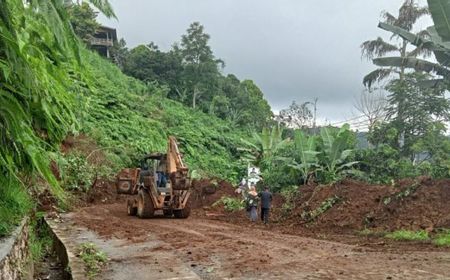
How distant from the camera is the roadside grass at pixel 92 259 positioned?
707 cm

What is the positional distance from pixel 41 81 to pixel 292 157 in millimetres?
17692

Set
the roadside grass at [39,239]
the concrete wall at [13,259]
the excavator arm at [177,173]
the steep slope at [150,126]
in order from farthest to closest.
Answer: the steep slope at [150,126] → the excavator arm at [177,173] → the roadside grass at [39,239] → the concrete wall at [13,259]

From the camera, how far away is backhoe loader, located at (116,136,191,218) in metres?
14.4

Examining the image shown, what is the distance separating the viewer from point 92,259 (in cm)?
766

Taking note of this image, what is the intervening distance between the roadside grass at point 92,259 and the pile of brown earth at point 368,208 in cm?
758

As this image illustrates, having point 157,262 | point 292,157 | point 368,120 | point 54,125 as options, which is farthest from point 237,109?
point 54,125

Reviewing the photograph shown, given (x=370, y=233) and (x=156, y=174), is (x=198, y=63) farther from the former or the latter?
(x=370, y=233)

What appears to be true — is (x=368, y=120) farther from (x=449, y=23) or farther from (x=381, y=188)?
(x=449, y=23)

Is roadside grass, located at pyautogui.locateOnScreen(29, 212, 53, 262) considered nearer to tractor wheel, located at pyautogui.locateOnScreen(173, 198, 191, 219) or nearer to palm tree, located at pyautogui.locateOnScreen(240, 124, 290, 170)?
tractor wheel, located at pyautogui.locateOnScreen(173, 198, 191, 219)

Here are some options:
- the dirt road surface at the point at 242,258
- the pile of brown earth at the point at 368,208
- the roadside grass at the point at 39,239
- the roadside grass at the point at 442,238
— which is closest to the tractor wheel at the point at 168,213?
the pile of brown earth at the point at 368,208

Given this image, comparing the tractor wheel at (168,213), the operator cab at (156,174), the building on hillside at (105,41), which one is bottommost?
→ the tractor wheel at (168,213)

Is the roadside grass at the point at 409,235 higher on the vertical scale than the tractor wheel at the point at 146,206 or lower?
lower

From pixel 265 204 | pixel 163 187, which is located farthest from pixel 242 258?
pixel 265 204

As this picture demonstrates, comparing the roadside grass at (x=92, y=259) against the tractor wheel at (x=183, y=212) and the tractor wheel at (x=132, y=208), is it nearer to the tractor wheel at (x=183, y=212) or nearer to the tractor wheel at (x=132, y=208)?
the tractor wheel at (x=183, y=212)
